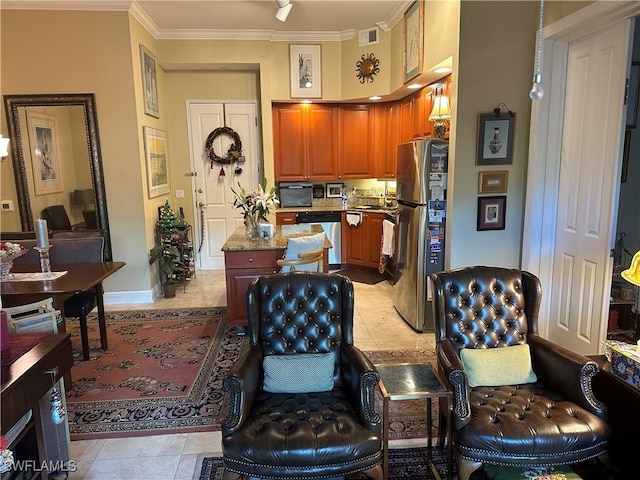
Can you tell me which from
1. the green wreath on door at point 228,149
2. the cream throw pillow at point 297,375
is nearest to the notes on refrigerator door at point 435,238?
the cream throw pillow at point 297,375

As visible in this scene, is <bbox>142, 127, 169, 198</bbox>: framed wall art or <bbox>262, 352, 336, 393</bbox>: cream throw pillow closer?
<bbox>262, 352, 336, 393</bbox>: cream throw pillow

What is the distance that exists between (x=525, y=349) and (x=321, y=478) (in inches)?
49.0

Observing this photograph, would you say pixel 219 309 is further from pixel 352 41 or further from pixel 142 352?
pixel 352 41

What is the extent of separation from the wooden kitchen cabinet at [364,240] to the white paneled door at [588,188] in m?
2.58

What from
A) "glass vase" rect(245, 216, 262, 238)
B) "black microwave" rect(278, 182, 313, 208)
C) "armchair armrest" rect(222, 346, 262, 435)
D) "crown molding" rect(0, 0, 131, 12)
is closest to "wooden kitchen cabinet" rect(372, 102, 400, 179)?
"black microwave" rect(278, 182, 313, 208)

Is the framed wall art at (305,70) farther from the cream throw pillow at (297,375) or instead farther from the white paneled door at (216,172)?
the cream throw pillow at (297,375)

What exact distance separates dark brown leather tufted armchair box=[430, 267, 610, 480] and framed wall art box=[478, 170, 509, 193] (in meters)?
1.27

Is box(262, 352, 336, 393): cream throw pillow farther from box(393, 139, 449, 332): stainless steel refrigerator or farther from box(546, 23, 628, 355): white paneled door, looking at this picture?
box(546, 23, 628, 355): white paneled door

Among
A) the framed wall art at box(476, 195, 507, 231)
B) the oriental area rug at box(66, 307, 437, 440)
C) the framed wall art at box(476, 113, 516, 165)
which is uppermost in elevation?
the framed wall art at box(476, 113, 516, 165)

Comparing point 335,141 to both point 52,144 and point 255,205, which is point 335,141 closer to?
point 255,205

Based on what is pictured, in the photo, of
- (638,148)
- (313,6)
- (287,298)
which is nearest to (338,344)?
(287,298)

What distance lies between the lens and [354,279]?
581cm

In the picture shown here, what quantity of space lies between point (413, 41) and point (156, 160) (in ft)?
10.8

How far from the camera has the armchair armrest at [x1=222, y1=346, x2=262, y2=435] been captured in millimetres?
1826
